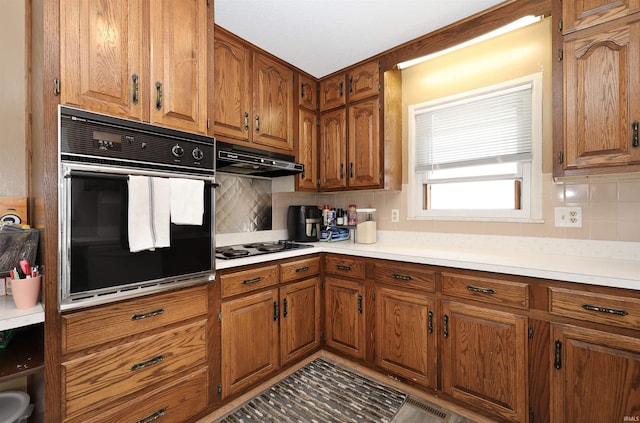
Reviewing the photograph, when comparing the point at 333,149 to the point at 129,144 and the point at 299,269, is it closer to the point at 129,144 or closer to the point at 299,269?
the point at 299,269

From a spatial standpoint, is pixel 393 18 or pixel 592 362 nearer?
pixel 592 362

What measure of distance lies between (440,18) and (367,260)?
5.73 feet

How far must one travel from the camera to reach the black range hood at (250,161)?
1.87 m

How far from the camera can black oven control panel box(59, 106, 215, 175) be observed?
1152 millimetres

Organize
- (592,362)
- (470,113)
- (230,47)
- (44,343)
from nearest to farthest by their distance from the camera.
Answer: (44,343) → (592,362) → (230,47) → (470,113)

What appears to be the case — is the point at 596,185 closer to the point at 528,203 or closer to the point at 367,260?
the point at 528,203

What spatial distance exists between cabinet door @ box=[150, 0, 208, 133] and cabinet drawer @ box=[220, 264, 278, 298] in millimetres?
902

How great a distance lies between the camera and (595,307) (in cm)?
130

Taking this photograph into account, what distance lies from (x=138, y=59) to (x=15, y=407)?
1.66 m

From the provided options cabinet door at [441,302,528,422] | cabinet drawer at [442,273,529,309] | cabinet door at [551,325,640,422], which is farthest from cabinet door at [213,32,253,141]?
cabinet door at [551,325,640,422]

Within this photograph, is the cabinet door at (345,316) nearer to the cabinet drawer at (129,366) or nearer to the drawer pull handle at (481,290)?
the drawer pull handle at (481,290)

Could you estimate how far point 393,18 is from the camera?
1900 mm

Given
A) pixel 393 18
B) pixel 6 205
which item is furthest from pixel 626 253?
pixel 6 205

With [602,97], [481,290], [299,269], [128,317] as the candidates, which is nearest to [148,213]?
[128,317]
